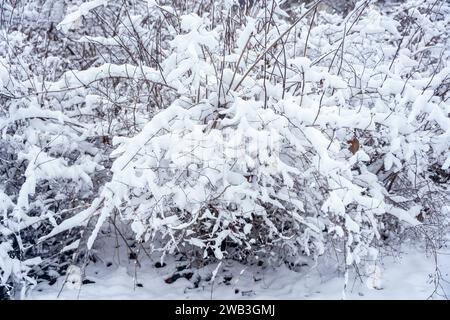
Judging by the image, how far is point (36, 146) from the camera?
10.3 feet

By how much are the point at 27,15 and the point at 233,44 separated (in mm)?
3179

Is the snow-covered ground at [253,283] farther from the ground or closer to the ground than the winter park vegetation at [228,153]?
closer to the ground

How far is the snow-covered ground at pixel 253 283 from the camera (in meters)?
3.28

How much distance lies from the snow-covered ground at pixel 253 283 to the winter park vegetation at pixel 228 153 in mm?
40

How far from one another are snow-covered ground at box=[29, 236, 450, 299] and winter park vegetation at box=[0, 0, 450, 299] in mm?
40

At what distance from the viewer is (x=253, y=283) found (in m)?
3.55

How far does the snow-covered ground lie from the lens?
10.7 ft

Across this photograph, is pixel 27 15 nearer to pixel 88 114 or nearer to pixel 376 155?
pixel 88 114

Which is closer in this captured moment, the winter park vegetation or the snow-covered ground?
the winter park vegetation

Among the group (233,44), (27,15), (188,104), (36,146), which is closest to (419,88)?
(233,44)

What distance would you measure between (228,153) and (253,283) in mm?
1438

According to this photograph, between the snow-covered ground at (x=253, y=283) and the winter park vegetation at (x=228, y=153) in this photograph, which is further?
the snow-covered ground at (x=253, y=283)
